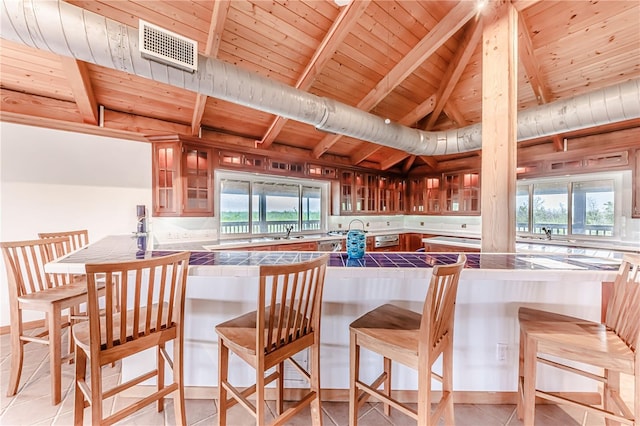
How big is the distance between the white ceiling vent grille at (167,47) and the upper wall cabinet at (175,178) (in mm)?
1909

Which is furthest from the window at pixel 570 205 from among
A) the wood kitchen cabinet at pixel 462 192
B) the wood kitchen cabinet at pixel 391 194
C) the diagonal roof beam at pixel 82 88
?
the diagonal roof beam at pixel 82 88

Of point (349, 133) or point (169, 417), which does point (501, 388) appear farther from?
point (349, 133)

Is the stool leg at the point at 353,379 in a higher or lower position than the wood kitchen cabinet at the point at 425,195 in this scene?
lower

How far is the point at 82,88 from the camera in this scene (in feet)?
9.27

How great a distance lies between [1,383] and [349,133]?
395cm

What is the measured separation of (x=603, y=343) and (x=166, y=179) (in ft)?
14.9

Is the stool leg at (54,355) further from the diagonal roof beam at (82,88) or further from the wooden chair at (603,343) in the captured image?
the wooden chair at (603,343)

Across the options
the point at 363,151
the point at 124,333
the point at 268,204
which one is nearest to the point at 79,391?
the point at 124,333

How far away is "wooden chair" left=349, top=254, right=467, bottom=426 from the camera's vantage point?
3.96ft

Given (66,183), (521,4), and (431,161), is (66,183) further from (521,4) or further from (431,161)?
(431,161)

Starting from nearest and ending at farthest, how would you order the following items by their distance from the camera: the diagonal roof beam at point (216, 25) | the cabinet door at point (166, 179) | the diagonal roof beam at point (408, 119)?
the diagonal roof beam at point (216, 25)
the cabinet door at point (166, 179)
the diagonal roof beam at point (408, 119)

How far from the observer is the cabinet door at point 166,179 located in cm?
372

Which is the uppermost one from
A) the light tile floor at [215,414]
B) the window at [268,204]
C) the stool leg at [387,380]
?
the window at [268,204]

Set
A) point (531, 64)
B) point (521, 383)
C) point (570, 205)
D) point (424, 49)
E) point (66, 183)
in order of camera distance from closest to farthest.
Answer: point (521, 383) < point (424, 49) < point (66, 183) < point (531, 64) < point (570, 205)
